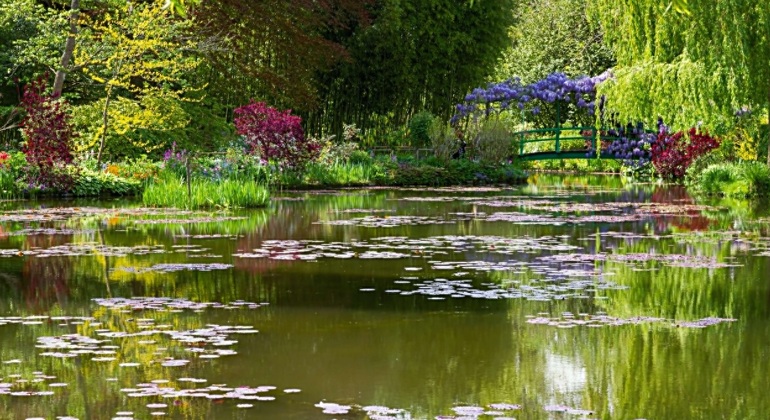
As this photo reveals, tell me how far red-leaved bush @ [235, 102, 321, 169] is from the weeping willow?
5828mm

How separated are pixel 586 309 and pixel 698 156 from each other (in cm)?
1749

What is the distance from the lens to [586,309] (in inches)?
296

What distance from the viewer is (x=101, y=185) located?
61.8 ft

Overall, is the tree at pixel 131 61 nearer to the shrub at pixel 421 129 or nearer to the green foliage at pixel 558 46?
the shrub at pixel 421 129

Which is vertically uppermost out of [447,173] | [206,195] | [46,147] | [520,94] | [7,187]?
[520,94]

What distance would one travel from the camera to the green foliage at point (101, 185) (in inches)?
732

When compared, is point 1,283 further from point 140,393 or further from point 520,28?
point 520,28

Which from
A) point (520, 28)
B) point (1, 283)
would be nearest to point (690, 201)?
point (1, 283)

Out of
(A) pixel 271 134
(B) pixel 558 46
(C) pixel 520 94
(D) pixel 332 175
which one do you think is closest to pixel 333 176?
(D) pixel 332 175

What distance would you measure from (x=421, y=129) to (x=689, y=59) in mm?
9155

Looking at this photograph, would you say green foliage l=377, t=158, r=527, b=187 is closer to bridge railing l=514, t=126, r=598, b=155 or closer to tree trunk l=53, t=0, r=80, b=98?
bridge railing l=514, t=126, r=598, b=155

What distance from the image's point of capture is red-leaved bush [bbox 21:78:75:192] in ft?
59.2

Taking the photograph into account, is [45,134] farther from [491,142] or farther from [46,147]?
[491,142]

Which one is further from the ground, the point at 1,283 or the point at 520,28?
the point at 520,28
